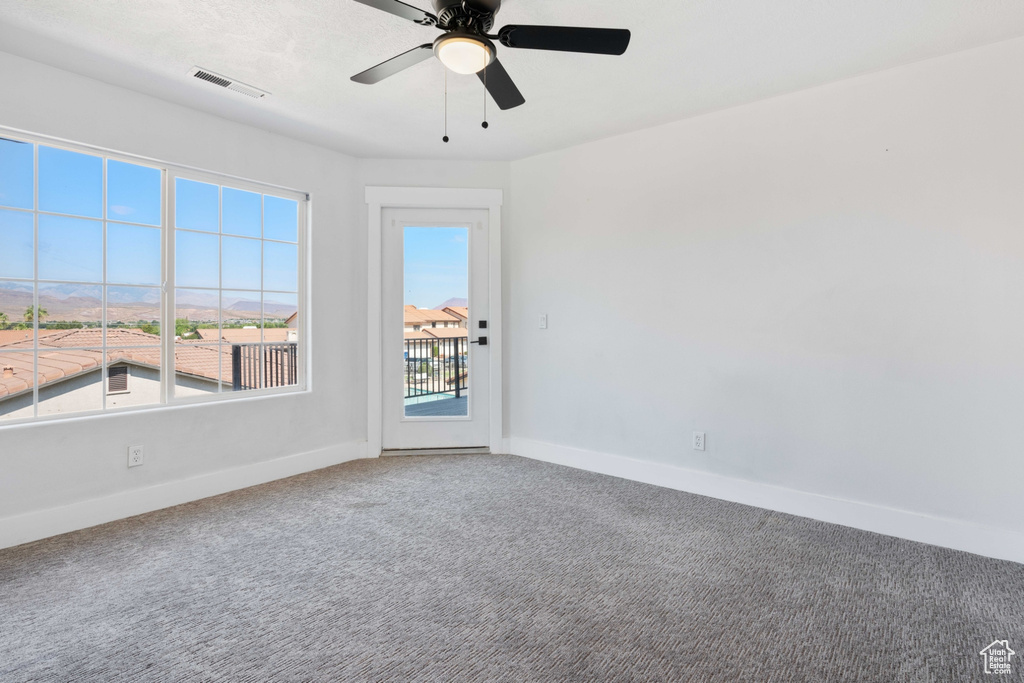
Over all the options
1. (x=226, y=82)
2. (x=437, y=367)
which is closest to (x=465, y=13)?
(x=226, y=82)

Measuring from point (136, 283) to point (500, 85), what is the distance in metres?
2.58

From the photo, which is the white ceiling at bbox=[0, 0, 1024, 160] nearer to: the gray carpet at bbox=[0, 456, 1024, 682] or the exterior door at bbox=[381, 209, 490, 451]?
the exterior door at bbox=[381, 209, 490, 451]

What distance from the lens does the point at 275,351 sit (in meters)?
3.83

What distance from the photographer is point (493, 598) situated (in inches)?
82.3

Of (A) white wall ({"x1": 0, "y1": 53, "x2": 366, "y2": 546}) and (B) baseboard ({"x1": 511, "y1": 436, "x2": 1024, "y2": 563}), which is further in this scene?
(A) white wall ({"x1": 0, "y1": 53, "x2": 366, "y2": 546})

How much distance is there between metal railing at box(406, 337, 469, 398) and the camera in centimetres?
442

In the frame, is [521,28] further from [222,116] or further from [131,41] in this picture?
[222,116]

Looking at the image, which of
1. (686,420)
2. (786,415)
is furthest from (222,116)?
(786,415)

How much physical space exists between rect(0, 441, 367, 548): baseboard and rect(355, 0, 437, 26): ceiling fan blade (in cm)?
301

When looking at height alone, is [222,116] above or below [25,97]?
above

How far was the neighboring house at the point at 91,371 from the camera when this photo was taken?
2.71m

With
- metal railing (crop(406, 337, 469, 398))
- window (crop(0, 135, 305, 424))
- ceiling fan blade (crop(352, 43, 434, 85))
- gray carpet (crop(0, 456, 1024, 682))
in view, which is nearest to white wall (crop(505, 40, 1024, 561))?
gray carpet (crop(0, 456, 1024, 682))

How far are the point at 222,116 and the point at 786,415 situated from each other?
4133 millimetres

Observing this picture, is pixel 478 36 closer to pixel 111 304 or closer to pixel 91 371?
pixel 111 304
